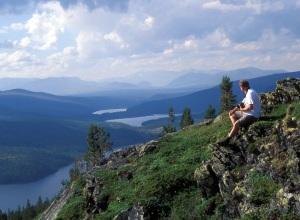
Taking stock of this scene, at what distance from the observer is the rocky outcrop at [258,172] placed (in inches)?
803

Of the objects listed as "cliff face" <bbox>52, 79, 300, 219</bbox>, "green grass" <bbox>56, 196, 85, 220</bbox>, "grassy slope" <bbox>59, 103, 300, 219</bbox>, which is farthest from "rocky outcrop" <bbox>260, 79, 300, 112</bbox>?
"green grass" <bbox>56, 196, 85, 220</bbox>

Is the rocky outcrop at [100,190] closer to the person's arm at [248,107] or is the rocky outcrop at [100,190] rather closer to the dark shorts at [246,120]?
the dark shorts at [246,120]

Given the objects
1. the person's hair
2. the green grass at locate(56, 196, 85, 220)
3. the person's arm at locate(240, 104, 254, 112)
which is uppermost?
the person's hair

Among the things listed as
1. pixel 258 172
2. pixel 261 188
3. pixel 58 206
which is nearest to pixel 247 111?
pixel 258 172

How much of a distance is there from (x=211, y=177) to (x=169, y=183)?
3.64 meters

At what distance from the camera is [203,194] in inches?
1025

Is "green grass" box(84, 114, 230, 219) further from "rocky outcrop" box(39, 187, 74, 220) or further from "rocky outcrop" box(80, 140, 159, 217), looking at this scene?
"rocky outcrop" box(39, 187, 74, 220)

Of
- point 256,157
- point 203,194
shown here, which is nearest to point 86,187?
point 203,194

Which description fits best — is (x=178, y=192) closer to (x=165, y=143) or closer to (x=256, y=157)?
(x=256, y=157)

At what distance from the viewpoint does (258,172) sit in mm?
23297

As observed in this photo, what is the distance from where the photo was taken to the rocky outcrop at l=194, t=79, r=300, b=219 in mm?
20391

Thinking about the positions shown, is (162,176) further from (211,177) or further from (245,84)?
(245,84)

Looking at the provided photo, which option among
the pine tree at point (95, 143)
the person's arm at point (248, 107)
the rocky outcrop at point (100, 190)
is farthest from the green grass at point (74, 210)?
the pine tree at point (95, 143)

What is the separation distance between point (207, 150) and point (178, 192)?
13.5 feet
